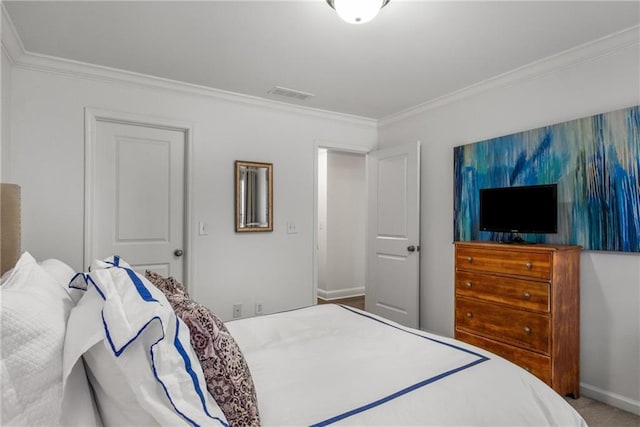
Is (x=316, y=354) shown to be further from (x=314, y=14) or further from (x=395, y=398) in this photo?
(x=314, y=14)

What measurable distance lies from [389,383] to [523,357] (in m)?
1.72

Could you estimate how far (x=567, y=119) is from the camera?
107 inches

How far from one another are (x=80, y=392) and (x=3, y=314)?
293 millimetres

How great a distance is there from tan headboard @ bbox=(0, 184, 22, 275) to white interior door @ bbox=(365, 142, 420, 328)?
320 centimetres

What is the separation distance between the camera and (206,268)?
3.43 m

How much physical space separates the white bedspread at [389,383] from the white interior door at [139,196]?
179 cm

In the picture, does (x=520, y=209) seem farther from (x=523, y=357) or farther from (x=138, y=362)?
(x=138, y=362)

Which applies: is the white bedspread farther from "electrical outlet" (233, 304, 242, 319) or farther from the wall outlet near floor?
the wall outlet near floor

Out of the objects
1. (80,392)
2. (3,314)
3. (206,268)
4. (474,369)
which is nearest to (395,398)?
(474,369)

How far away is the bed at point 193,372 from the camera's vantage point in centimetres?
84

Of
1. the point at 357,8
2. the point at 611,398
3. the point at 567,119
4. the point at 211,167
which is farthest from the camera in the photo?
the point at 211,167

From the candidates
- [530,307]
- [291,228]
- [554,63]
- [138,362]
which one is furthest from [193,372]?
[554,63]

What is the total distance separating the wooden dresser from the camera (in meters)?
2.38

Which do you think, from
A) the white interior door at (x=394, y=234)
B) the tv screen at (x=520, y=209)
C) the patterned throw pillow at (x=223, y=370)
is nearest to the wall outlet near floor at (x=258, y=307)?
the white interior door at (x=394, y=234)
